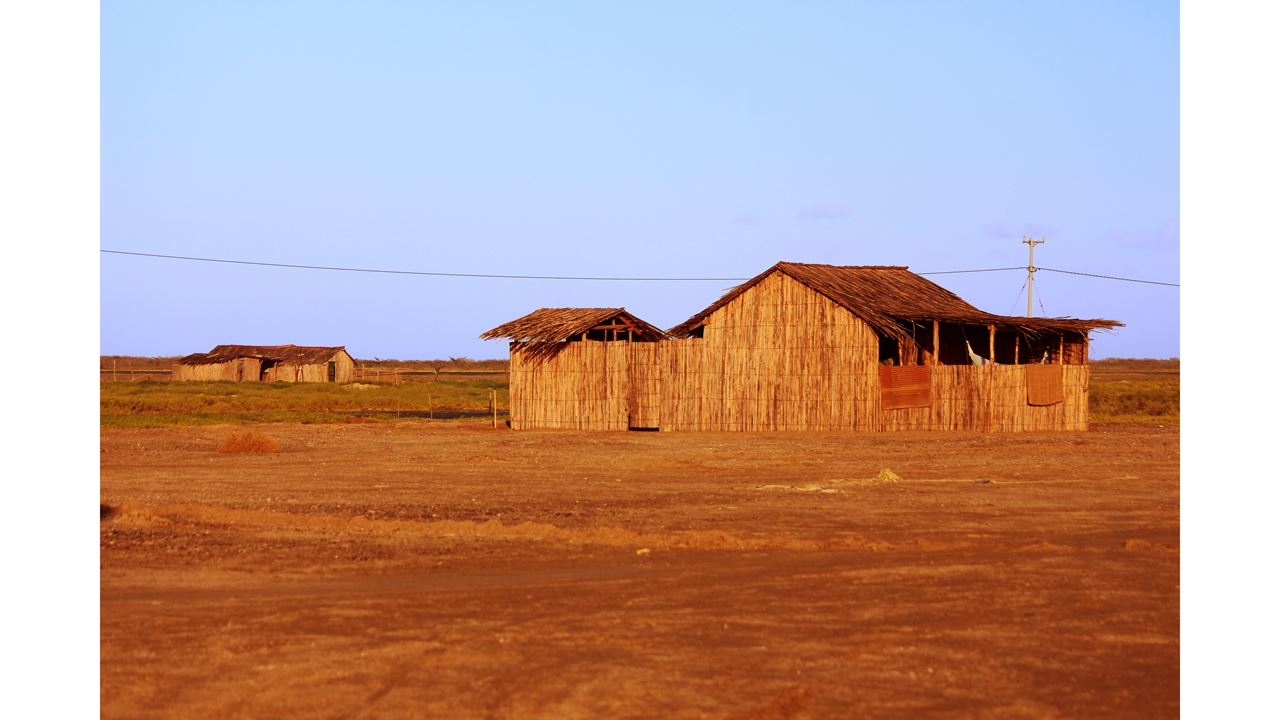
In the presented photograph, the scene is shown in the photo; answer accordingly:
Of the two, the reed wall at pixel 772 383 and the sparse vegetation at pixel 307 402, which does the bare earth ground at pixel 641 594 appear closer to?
the reed wall at pixel 772 383

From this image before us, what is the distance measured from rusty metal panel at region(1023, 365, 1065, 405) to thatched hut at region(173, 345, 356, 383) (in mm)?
49955

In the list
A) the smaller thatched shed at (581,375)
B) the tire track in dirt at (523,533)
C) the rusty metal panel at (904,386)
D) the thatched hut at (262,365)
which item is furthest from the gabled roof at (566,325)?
the thatched hut at (262,365)

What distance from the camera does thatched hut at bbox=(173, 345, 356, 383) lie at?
71.2 m

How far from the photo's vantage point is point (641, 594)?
930cm

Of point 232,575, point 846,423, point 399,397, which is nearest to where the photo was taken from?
point 232,575

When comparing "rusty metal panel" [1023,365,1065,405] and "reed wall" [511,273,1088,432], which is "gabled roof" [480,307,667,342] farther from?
"rusty metal panel" [1023,365,1065,405]

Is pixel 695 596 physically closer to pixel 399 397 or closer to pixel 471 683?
pixel 471 683

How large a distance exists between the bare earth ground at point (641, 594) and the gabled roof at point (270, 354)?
179ft

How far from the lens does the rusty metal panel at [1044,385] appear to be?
28781 mm

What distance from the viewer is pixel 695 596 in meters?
9.21

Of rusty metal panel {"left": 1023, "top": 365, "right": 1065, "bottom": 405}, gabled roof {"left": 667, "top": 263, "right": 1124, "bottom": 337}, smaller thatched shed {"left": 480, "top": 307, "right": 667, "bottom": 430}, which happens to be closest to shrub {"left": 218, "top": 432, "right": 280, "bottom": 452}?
smaller thatched shed {"left": 480, "top": 307, "right": 667, "bottom": 430}

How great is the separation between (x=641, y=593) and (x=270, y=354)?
6721cm
